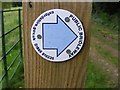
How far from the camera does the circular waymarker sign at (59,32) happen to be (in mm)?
776

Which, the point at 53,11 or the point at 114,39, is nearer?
the point at 53,11

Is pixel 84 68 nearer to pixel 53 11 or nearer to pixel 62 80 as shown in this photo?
pixel 62 80

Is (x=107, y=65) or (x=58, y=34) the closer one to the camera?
(x=58, y=34)

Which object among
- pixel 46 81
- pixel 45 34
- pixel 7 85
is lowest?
pixel 7 85

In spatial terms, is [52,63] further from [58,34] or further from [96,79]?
[96,79]

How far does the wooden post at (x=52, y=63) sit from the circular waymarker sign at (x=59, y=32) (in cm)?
2

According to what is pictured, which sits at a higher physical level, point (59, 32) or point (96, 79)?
point (59, 32)

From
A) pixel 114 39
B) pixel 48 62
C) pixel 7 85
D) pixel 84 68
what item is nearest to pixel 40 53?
pixel 48 62

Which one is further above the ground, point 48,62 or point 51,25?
point 51,25

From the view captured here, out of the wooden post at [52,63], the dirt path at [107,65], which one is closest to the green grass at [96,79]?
the dirt path at [107,65]

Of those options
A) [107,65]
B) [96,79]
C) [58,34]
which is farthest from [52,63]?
[107,65]

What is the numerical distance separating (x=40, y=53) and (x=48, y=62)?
4 cm

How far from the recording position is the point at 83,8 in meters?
0.79

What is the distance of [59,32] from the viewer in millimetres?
777
